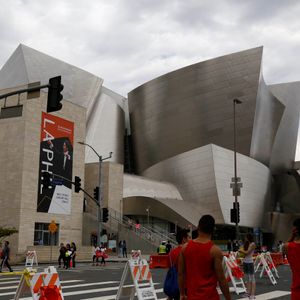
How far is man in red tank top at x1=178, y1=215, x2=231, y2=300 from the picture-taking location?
456 cm

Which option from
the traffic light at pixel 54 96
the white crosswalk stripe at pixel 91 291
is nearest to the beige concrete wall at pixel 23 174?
the white crosswalk stripe at pixel 91 291

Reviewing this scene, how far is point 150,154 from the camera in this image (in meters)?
67.3

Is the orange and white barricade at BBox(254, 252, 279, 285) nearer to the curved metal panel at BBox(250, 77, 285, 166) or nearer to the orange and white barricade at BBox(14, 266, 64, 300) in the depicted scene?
the orange and white barricade at BBox(14, 266, 64, 300)

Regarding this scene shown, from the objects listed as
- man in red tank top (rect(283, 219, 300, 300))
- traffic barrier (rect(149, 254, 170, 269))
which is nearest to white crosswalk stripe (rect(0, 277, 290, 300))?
man in red tank top (rect(283, 219, 300, 300))

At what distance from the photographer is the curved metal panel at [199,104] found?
58.9 m

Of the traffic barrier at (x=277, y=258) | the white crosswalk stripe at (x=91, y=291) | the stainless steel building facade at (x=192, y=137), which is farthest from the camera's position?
the stainless steel building facade at (x=192, y=137)

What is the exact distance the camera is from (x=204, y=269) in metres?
4.60

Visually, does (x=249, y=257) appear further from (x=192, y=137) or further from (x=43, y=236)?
(x=192, y=137)

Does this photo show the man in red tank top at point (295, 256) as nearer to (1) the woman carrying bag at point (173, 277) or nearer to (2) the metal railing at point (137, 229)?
(1) the woman carrying bag at point (173, 277)

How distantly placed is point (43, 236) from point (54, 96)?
2719cm

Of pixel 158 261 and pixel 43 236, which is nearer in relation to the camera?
pixel 158 261

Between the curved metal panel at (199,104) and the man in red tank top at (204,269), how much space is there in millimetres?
55444

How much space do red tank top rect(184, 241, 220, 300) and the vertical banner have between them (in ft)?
112

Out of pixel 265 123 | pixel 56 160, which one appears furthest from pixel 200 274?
pixel 265 123
